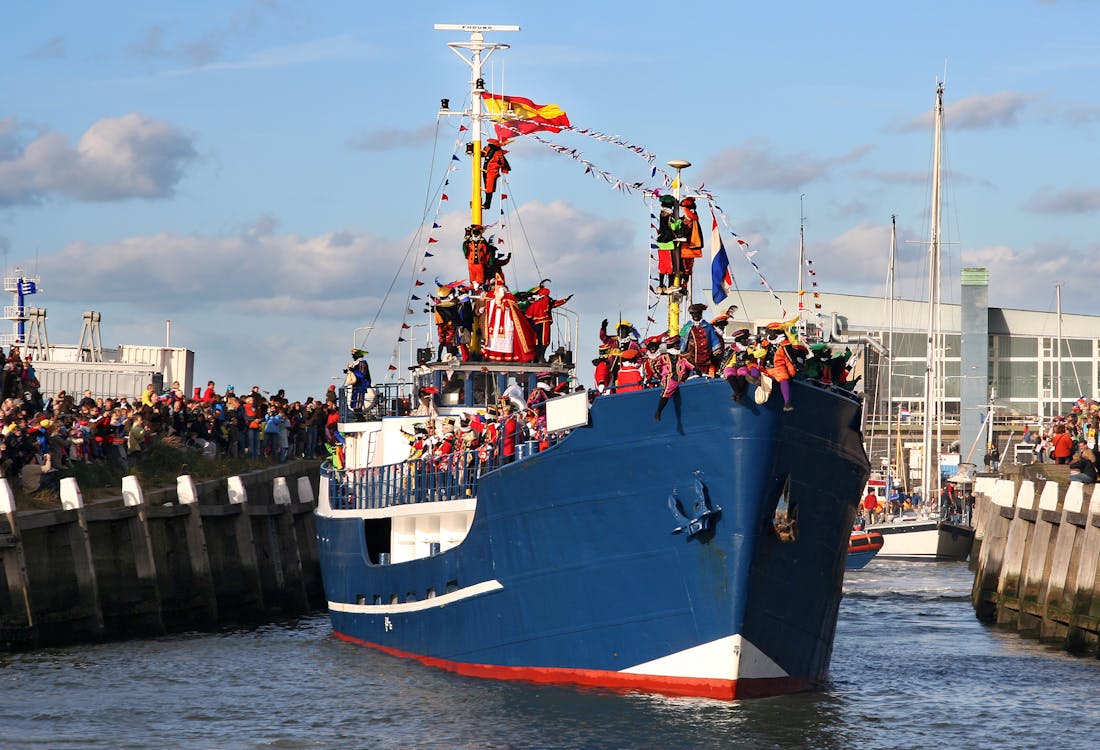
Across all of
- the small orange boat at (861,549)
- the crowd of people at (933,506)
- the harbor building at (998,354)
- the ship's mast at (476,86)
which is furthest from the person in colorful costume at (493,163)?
the harbor building at (998,354)

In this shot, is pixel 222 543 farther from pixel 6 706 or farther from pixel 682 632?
pixel 682 632

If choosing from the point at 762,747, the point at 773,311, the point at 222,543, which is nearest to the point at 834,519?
the point at 762,747

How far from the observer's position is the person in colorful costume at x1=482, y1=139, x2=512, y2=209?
34.5m

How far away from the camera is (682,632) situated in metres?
23.8

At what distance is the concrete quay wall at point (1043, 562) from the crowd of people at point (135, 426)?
615 inches

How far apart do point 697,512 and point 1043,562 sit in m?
14.9

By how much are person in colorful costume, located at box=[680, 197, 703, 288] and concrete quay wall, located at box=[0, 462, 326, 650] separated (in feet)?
40.9

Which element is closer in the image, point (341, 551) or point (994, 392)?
point (341, 551)

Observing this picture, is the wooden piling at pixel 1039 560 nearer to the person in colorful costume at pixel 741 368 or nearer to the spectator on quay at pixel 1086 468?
the spectator on quay at pixel 1086 468

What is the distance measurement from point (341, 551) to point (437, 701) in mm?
8446

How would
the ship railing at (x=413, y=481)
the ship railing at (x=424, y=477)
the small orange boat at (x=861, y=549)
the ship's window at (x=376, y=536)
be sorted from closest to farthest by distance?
the ship railing at (x=424, y=477) < the ship railing at (x=413, y=481) < the ship's window at (x=376, y=536) < the small orange boat at (x=861, y=549)

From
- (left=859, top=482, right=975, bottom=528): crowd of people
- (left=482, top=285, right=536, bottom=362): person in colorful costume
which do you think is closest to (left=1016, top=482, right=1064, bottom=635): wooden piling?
(left=482, top=285, right=536, bottom=362): person in colorful costume

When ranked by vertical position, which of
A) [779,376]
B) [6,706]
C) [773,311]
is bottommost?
[6,706]

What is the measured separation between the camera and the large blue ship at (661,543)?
2336 centimetres
